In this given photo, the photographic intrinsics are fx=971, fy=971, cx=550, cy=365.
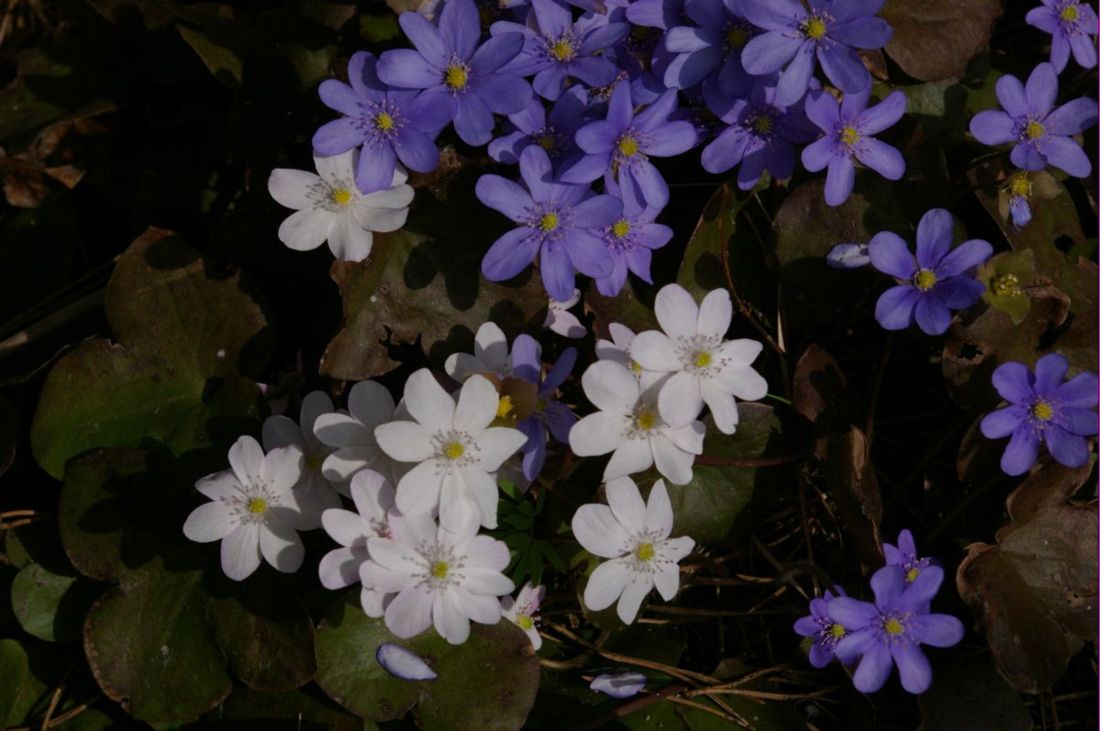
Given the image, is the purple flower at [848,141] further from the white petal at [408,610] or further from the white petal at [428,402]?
the white petal at [408,610]

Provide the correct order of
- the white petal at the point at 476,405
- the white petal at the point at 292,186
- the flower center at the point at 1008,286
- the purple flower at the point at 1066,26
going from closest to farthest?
the white petal at the point at 476,405 → the white petal at the point at 292,186 → the flower center at the point at 1008,286 → the purple flower at the point at 1066,26

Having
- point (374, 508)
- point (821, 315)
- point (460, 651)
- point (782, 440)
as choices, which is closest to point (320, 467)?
point (374, 508)

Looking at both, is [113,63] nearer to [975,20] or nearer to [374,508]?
[374,508]

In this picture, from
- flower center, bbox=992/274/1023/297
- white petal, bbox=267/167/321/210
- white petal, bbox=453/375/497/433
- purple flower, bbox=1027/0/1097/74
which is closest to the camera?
white petal, bbox=453/375/497/433

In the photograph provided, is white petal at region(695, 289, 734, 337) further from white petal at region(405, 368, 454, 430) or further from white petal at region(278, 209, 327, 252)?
white petal at region(278, 209, 327, 252)

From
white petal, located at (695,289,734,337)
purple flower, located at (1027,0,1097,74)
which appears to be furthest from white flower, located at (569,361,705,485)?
purple flower, located at (1027,0,1097,74)

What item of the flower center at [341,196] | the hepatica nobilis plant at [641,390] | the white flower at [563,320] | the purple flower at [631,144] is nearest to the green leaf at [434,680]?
the hepatica nobilis plant at [641,390]

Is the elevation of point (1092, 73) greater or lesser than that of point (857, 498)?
greater
